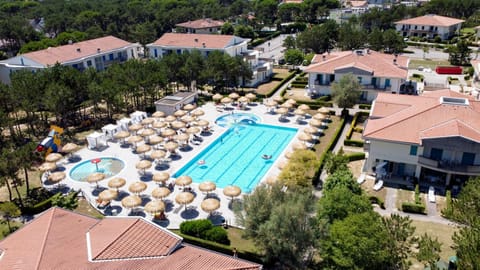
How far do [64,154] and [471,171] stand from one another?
39810 mm

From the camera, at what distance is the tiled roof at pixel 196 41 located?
232 ft

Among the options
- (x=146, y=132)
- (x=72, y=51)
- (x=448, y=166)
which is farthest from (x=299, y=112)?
(x=72, y=51)

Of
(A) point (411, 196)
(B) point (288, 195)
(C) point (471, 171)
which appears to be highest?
(B) point (288, 195)

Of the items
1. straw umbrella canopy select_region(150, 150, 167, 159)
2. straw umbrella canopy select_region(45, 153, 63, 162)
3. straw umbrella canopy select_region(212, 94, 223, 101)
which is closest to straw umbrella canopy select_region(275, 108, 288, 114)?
straw umbrella canopy select_region(212, 94, 223, 101)

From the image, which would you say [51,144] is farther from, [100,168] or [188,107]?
[188,107]

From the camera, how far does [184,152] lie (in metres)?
41.6

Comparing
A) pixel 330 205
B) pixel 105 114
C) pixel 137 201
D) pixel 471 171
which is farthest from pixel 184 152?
pixel 471 171

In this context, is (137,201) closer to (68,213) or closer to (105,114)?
(68,213)

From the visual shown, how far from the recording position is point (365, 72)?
53.5 metres

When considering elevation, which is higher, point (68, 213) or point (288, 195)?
point (288, 195)

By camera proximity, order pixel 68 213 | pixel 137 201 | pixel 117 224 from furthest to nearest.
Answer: pixel 137 201
pixel 68 213
pixel 117 224

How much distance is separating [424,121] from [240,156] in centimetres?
1827

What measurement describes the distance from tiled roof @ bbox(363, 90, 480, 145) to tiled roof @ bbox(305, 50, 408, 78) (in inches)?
605

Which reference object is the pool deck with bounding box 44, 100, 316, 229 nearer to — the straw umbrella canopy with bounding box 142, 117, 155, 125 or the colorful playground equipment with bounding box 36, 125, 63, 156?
the colorful playground equipment with bounding box 36, 125, 63, 156
